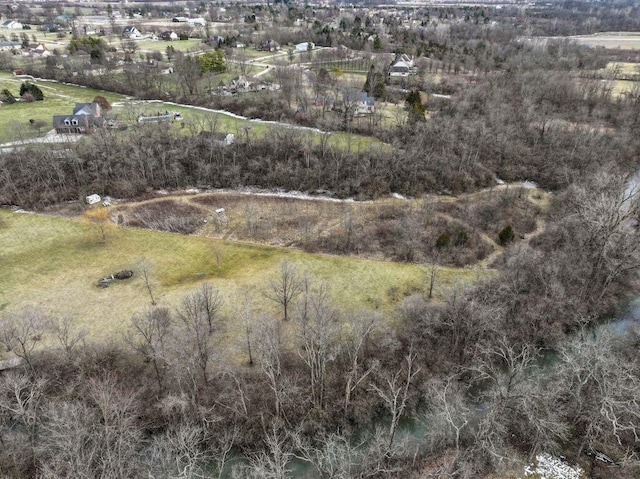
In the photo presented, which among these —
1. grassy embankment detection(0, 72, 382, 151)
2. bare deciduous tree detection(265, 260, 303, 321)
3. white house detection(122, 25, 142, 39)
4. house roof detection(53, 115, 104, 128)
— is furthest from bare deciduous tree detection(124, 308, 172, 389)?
white house detection(122, 25, 142, 39)

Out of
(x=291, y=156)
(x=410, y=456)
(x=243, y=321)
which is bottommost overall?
(x=410, y=456)

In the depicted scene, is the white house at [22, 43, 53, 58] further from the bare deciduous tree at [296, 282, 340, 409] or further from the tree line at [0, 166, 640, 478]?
the bare deciduous tree at [296, 282, 340, 409]

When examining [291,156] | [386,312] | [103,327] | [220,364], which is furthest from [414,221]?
[103,327]

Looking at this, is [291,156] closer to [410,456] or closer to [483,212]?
A: [483,212]

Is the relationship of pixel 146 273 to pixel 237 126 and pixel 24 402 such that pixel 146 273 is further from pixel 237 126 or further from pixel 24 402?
pixel 237 126

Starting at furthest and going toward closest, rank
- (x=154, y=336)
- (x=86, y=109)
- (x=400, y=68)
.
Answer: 1. (x=400, y=68)
2. (x=86, y=109)
3. (x=154, y=336)

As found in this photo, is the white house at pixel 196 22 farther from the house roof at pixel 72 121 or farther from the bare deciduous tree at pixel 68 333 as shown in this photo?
the bare deciduous tree at pixel 68 333

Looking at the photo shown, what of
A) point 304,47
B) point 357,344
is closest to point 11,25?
point 304,47
